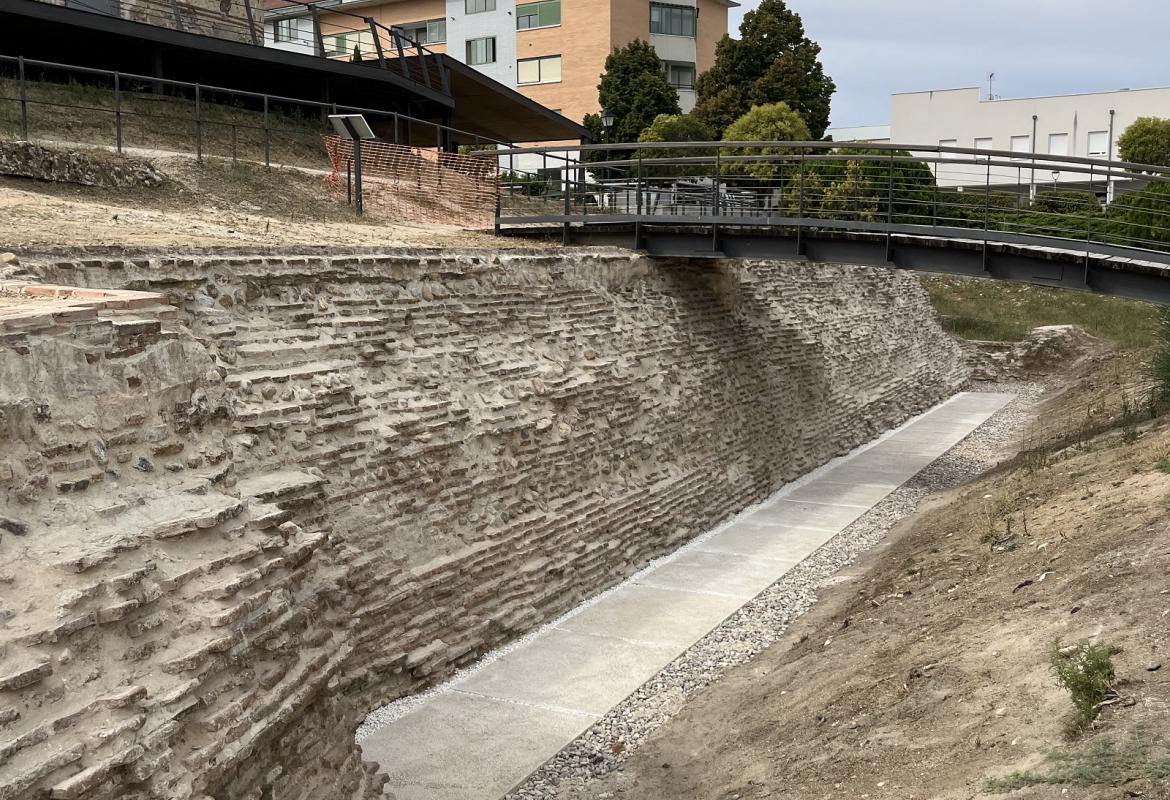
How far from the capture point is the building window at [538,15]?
41156mm

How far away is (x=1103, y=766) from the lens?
5.92m

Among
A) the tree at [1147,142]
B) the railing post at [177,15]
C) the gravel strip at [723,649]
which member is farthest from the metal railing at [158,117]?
the tree at [1147,142]

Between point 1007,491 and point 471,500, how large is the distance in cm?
722

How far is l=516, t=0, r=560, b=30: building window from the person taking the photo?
Result: 4116 cm

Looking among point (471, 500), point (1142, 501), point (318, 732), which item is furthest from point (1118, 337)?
point (318, 732)

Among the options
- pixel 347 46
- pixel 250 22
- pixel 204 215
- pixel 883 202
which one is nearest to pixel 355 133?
pixel 204 215

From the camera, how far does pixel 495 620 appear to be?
34.8ft

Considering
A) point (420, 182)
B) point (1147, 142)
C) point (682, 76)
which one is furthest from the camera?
point (682, 76)

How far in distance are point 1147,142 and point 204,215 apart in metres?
28.1

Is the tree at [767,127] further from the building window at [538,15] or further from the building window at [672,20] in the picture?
the building window at [672,20]

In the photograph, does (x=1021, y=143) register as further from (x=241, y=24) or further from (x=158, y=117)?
(x=158, y=117)

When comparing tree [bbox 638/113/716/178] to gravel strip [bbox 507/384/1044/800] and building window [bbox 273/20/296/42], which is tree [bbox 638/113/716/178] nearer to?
building window [bbox 273/20/296/42]

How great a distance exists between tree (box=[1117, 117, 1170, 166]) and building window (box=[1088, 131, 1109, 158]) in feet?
27.4

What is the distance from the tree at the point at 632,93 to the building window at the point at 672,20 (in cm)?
455
